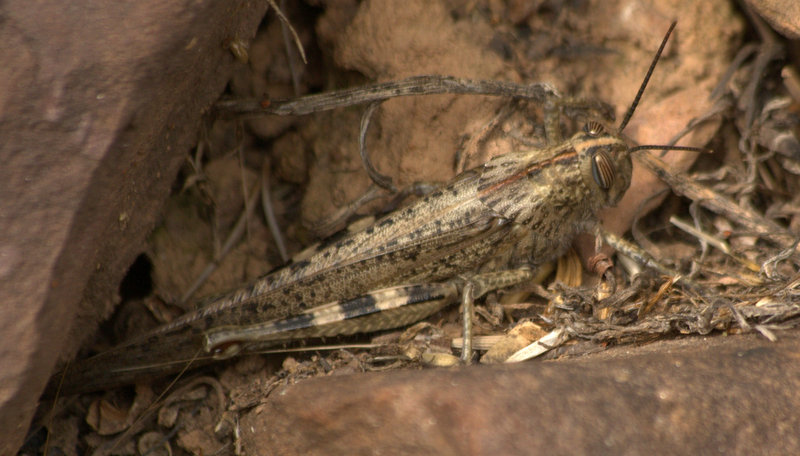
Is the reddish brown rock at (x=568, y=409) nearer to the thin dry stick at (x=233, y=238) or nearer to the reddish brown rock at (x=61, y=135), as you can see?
the reddish brown rock at (x=61, y=135)

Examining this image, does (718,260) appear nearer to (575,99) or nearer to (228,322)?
(575,99)

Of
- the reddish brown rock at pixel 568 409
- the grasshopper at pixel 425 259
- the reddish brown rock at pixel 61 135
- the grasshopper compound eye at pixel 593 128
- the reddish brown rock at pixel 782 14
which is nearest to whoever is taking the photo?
the reddish brown rock at pixel 568 409

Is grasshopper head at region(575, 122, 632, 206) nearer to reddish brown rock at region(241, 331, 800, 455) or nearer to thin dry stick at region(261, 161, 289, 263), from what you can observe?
reddish brown rock at region(241, 331, 800, 455)

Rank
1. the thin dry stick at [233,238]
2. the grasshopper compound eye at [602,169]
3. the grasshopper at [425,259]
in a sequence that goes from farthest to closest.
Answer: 1. the thin dry stick at [233,238]
2. the grasshopper compound eye at [602,169]
3. the grasshopper at [425,259]

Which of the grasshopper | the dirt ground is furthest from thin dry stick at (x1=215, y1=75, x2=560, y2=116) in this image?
the grasshopper

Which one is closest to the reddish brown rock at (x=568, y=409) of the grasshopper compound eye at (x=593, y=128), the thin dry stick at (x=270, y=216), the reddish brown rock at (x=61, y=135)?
the reddish brown rock at (x=61, y=135)

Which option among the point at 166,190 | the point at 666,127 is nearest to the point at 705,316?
the point at 666,127

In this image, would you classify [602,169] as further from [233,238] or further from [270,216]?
[233,238]
